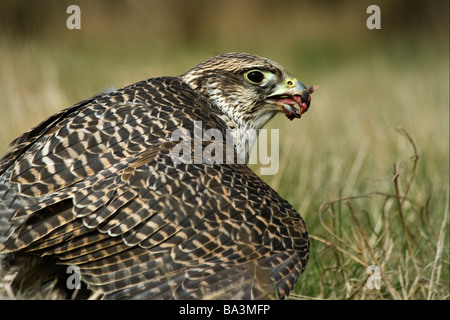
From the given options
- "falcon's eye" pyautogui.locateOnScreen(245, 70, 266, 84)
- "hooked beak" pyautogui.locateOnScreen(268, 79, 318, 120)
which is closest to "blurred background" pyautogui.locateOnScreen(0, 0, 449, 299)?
"hooked beak" pyautogui.locateOnScreen(268, 79, 318, 120)

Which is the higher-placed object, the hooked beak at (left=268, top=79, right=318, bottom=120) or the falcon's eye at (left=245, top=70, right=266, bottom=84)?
the falcon's eye at (left=245, top=70, right=266, bottom=84)

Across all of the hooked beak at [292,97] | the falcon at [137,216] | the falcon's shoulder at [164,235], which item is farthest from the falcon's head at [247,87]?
the falcon's shoulder at [164,235]

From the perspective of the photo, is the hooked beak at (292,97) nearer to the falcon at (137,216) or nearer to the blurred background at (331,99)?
the blurred background at (331,99)

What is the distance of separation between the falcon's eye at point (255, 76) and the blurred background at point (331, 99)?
943 millimetres

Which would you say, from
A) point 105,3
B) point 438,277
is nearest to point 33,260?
point 438,277

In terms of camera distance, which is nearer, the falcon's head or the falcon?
the falcon

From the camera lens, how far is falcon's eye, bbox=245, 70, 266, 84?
4957 millimetres

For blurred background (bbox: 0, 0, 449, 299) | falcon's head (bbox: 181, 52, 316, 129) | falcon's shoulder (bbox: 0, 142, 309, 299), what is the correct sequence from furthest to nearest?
blurred background (bbox: 0, 0, 449, 299), falcon's head (bbox: 181, 52, 316, 129), falcon's shoulder (bbox: 0, 142, 309, 299)

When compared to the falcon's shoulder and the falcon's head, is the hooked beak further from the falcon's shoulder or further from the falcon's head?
the falcon's shoulder

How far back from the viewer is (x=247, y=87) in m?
4.95

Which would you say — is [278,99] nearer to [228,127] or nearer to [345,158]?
[228,127]

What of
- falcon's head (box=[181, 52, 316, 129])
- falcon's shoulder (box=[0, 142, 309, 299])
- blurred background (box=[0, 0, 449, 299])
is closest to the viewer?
falcon's shoulder (box=[0, 142, 309, 299])

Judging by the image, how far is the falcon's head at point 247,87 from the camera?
4.93m

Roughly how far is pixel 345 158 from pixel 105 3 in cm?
587
